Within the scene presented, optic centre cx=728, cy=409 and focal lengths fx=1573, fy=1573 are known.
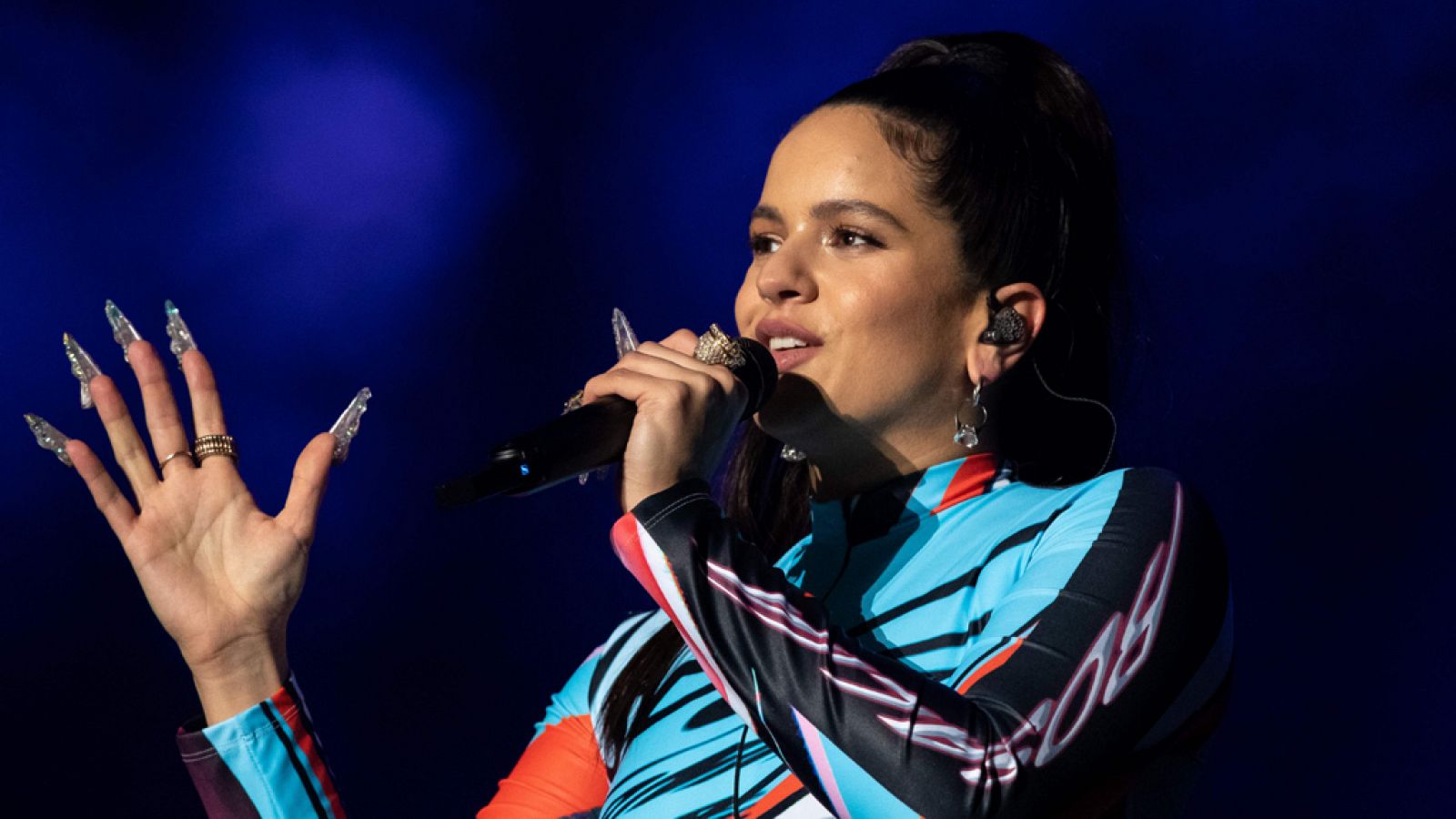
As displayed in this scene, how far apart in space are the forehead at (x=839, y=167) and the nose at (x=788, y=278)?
0.20ft

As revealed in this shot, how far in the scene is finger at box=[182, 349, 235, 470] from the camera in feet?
4.41

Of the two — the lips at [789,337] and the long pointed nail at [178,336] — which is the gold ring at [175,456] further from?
the lips at [789,337]

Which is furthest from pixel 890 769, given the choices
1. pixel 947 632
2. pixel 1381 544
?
pixel 1381 544

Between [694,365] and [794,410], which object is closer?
[694,365]

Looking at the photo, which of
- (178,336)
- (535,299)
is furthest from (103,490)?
(535,299)

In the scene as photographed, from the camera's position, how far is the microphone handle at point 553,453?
3.46ft

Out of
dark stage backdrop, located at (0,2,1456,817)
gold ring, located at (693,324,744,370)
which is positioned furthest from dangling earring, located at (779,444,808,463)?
dark stage backdrop, located at (0,2,1456,817)

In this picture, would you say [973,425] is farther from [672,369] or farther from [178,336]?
[178,336]

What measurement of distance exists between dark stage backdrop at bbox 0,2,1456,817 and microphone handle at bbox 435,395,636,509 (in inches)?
34.6

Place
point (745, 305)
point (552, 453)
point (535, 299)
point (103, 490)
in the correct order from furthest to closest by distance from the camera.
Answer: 1. point (535, 299)
2. point (745, 305)
3. point (103, 490)
4. point (552, 453)

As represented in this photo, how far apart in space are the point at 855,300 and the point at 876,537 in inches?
9.2

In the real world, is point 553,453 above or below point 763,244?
below

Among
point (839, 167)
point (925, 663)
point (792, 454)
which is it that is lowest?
point (925, 663)

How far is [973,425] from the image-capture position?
148cm
